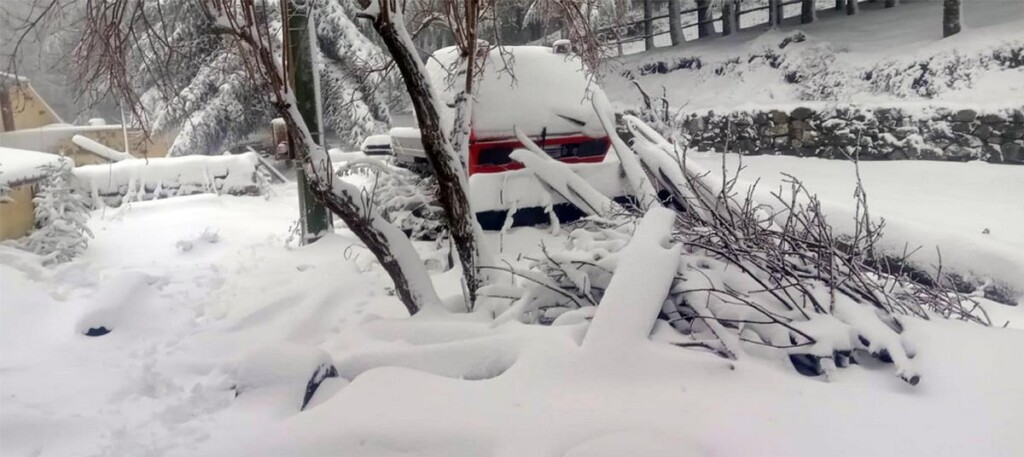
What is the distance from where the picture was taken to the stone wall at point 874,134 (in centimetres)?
834

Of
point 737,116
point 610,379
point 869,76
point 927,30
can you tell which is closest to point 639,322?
point 610,379

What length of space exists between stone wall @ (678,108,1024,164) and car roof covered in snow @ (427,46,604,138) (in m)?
3.18

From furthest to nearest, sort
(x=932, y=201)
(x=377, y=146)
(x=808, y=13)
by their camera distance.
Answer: (x=808, y=13) → (x=932, y=201) → (x=377, y=146)

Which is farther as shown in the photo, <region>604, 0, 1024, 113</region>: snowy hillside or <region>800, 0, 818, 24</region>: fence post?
<region>800, 0, 818, 24</region>: fence post

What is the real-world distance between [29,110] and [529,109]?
4653mm

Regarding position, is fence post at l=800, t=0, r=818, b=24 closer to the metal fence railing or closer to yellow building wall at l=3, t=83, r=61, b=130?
Result: the metal fence railing

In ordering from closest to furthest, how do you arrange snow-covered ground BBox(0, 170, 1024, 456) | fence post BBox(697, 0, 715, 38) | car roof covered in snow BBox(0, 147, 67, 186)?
snow-covered ground BBox(0, 170, 1024, 456) < car roof covered in snow BBox(0, 147, 67, 186) < fence post BBox(697, 0, 715, 38)

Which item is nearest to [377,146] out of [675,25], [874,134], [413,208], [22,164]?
[413,208]

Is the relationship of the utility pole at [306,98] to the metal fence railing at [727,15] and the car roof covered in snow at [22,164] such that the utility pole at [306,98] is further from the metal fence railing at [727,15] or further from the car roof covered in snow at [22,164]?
the metal fence railing at [727,15]

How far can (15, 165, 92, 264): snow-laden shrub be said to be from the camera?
16.4 ft

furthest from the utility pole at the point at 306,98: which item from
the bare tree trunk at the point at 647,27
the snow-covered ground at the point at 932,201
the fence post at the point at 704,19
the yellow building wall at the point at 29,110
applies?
the fence post at the point at 704,19

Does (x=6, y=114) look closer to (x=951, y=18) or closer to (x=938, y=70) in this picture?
(x=938, y=70)

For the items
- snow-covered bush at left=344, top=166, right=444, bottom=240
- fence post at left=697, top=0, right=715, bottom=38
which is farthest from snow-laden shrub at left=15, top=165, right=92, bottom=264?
fence post at left=697, top=0, right=715, bottom=38

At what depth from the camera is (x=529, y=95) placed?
477cm
